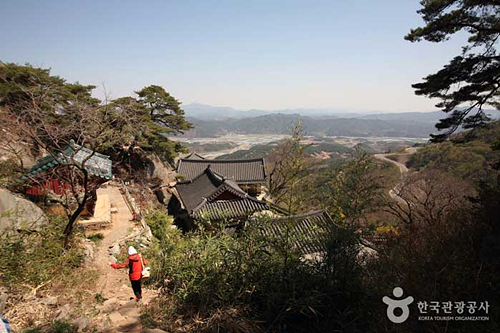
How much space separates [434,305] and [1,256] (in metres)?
7.19

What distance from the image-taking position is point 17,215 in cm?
548

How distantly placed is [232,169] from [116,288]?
68.3 ft

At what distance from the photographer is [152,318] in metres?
4.30

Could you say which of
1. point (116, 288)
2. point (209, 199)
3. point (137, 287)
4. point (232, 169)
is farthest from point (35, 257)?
point (232, 169)

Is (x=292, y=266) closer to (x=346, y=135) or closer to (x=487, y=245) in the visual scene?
(x=487, y=245)

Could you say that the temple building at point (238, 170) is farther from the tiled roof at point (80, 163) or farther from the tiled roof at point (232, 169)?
the tiled roof at point (80, 163)

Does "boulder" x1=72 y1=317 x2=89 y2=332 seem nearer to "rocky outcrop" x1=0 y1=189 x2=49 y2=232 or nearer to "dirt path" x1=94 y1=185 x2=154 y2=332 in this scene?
"dirt path" x1=94 y1=185 x2=154 y2=332

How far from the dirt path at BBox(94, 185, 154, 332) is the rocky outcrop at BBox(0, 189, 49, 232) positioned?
1.89 metres

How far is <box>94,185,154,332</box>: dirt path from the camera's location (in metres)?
4.26

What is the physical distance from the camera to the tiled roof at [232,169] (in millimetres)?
25781

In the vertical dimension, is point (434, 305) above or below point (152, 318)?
above

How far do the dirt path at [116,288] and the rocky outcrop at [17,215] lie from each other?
6.19ft

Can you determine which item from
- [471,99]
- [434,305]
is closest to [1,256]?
[434,305]

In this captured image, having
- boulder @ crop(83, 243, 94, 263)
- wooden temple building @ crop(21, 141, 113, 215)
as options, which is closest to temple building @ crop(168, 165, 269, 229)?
wooden temple building @ crop(21, 141, 113, 215)
